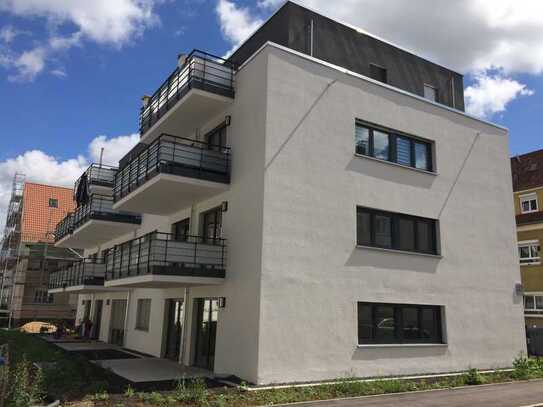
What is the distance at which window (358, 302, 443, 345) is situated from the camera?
14.2 m

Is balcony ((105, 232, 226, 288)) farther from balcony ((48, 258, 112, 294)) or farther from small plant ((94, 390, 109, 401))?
balcony ((48, 258, 112, 294))

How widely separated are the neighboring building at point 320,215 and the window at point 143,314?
55.7 inches

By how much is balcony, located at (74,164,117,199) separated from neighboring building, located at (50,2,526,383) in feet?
25.5

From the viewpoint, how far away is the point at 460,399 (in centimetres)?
1140

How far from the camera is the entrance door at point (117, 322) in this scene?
23.8 metres

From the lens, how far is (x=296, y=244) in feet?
43.2

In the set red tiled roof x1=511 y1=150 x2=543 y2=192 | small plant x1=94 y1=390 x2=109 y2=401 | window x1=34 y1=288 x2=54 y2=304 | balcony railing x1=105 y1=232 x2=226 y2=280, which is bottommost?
small plant x1=94 y1=390 x2=109 y2=401

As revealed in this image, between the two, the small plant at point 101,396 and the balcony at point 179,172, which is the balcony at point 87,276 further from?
the small plant at point 101,396

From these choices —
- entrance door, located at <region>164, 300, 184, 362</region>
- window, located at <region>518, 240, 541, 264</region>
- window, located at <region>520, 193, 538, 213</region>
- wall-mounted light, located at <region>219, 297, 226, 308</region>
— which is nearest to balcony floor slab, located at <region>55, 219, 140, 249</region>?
entrance door, located at <region>164, 300, 184, 362</region>

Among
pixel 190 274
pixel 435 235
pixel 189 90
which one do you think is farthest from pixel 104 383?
pixel 435 235

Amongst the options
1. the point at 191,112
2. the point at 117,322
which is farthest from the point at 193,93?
the point at 117,322

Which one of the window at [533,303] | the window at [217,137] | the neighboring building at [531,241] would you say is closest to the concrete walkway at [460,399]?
the window at [217,137]

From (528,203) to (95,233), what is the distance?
28.8 meters

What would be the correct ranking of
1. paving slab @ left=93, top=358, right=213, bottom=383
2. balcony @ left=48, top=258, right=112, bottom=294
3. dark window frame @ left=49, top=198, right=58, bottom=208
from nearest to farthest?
paving slab @ left=93, top=358, right=213, bottom=383
balcony @ left=48, top=258, right=112, bottom=294
dark window frame @ left=49, top=198, right=58, bottom=208
